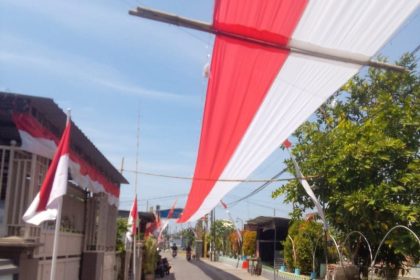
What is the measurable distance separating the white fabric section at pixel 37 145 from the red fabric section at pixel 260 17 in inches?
136

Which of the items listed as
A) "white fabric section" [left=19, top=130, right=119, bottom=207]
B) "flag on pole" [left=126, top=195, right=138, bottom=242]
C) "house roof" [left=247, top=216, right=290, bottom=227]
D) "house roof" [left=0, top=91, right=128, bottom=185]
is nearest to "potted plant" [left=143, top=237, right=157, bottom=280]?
"flag on pole" [left=126, top=195, right=138, bottom=242]

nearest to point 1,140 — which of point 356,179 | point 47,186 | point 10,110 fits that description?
point 10,110

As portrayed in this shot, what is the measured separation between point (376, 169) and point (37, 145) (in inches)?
346

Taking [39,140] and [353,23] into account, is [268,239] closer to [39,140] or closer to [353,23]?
[39,140]

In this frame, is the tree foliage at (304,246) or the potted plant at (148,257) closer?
the potted plant at (148,257)

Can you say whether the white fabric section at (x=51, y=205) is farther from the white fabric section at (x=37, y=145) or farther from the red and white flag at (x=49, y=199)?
the white fabric section at (x=37, y=145)

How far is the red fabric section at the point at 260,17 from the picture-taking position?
157 inches

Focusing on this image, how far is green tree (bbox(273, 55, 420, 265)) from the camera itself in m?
12.2

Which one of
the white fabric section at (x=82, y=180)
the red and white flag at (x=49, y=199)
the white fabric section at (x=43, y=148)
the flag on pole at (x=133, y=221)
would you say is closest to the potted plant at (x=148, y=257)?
the flag on pole at (x=133, y=221)

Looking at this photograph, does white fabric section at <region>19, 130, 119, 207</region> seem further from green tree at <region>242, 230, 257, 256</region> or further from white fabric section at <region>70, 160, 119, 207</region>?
green tree at <region>242, 230, 257, 256</region>

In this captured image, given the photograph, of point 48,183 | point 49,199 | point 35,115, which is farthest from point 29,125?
point 49,199

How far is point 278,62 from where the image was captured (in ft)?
15.6

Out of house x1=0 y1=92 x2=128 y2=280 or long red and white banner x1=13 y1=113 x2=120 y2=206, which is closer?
long red and white banner x1=13 y1=113 x2=120 y2=206

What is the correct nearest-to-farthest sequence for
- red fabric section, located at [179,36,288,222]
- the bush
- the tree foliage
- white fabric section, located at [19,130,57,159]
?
red fabric section, located at [179,36,288,222], white fabric section, located at [19,130,57,159], the bush, the tree foliage
